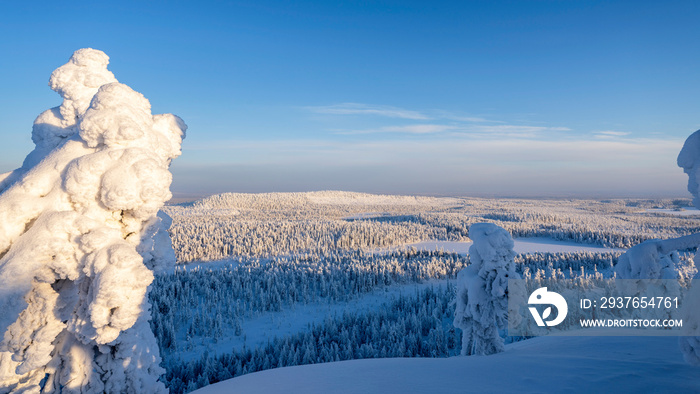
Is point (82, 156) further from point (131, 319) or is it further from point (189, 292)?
point (189, 292)

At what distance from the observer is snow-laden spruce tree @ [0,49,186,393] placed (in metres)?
4.39

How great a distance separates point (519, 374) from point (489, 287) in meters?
3.01

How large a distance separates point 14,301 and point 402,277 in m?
16.0

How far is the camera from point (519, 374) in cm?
524

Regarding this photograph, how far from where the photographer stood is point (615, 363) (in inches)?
208

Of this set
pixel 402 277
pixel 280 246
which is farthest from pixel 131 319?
pixel 280 246

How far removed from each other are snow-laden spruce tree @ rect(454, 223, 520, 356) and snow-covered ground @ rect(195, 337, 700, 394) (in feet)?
3.94

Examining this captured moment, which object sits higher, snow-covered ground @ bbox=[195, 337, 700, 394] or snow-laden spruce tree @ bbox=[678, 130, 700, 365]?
snow-laden spruce tree @ bbox=[678, 130, 700, 365]

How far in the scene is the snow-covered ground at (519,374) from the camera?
450 cm

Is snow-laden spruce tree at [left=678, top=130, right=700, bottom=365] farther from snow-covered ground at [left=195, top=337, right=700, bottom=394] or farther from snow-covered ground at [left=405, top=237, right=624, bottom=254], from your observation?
snow-covered ground at [left=405, top=237, right=624, bottom=254]

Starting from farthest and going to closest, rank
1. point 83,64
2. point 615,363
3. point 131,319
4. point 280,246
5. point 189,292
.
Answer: point 280,246
point 189,292
point 83,64
point 615,363
point 131,319
